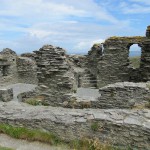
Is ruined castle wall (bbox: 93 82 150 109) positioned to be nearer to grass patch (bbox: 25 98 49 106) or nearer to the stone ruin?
the stone ruin

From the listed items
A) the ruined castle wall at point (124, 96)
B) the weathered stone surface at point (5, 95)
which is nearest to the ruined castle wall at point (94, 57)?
the weathered stone surface at point (5, 95)

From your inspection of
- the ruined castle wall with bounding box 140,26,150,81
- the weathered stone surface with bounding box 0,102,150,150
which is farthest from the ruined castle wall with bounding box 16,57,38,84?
the weathered stone surface with bounding box 0,102,150,150

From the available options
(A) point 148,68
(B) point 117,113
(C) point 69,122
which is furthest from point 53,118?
(A) point 148,68

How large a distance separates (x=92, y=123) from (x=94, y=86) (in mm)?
17202

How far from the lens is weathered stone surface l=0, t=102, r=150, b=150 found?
9.08 meters

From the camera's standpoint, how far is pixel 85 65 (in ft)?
96.6

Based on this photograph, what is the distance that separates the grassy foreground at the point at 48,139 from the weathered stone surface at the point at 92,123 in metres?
0.17

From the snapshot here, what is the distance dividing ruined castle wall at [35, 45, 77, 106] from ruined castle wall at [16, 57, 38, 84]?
12.6m

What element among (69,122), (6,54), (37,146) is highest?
(6,54)

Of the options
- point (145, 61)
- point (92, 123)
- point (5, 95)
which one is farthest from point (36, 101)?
point (92, 123)

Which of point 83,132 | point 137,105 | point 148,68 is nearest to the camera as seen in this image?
point 83,132

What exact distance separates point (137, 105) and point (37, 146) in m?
6.28

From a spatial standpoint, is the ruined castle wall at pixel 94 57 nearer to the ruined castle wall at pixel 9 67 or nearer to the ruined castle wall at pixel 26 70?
the ruined castle wall at pixel 26 70

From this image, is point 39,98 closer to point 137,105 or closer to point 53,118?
point 137,105
